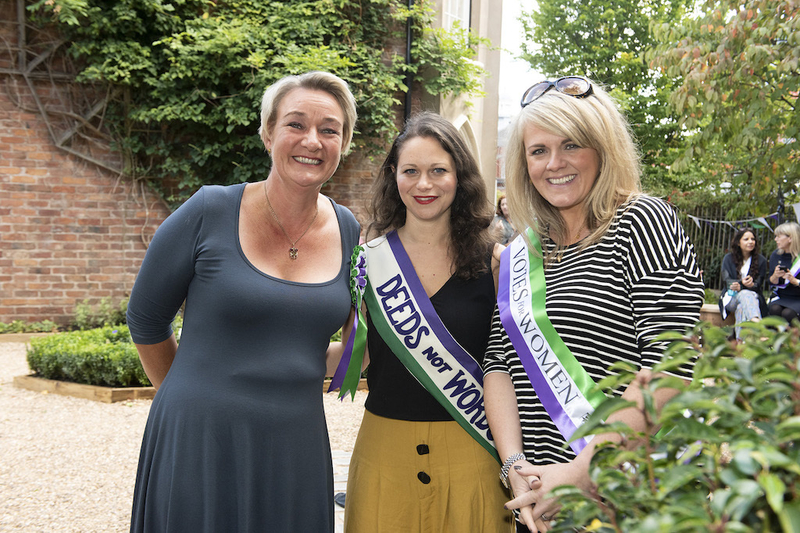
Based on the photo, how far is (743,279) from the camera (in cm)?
873

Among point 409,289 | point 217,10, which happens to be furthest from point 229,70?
point 409,289

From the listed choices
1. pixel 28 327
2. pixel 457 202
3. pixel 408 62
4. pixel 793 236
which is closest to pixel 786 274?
pixel 793 236

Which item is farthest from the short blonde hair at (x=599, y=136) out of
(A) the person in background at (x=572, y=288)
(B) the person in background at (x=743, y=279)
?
(B) the person in background at (x=743, y=279)

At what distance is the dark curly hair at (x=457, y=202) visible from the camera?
2326 millimetres

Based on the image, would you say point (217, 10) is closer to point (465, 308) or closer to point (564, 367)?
point (465, 308)

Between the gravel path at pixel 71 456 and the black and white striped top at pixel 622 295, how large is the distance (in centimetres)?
313

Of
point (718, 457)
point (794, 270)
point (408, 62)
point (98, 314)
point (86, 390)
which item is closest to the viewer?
point (718, 457)

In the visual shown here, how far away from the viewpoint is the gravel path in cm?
373

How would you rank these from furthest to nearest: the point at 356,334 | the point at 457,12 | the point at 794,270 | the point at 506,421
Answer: the point at 457,12
the point at 794,270
the point at 356,334
the point at 506,421

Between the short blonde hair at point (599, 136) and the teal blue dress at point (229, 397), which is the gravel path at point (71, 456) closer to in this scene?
the teal blue dress at point (229, 397)

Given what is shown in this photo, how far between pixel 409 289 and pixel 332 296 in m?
0.45

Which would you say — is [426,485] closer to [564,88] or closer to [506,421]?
[506,421]

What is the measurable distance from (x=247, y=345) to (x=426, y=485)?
773 mm

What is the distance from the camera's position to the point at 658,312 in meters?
1.49
